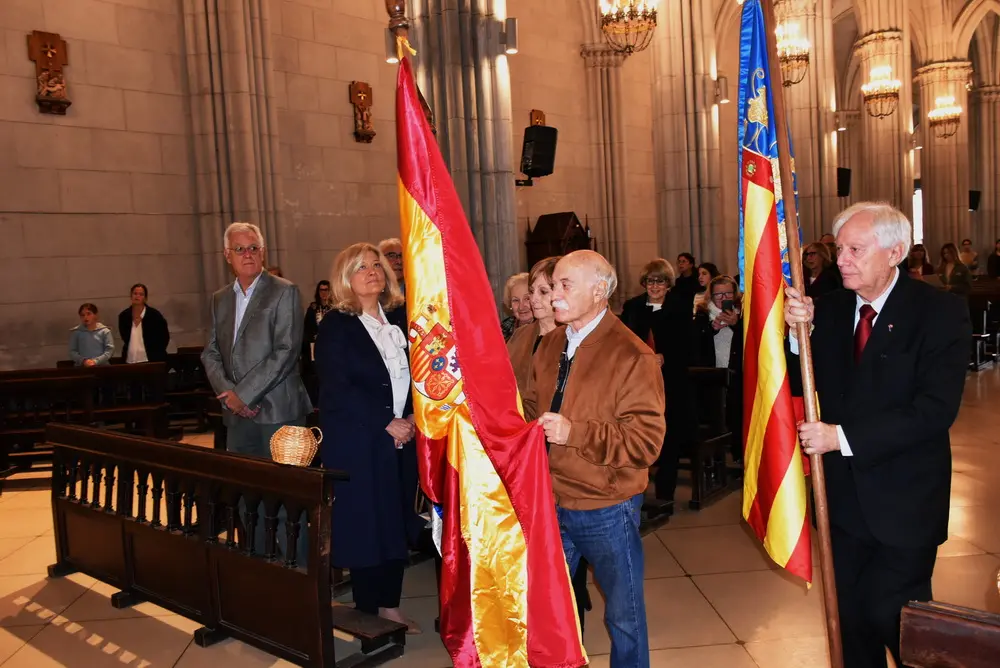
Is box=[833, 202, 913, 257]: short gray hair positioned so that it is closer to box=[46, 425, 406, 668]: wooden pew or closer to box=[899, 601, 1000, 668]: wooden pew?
box=[899, 601, 1000, 668]: wooden pew

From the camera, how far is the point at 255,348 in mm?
4449

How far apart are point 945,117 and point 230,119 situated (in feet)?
66.7

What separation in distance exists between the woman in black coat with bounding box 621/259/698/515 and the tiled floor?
13.6 inches

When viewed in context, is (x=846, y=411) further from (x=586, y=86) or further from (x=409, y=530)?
(x=586, y=86)

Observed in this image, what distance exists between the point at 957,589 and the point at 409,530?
265 cm

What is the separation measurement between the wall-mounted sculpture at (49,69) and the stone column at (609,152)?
32.1 feet

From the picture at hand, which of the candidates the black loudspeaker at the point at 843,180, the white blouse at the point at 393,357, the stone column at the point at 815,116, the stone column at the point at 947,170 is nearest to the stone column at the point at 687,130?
the stone column at the point at 815,116

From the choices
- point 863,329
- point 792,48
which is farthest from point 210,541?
point 792,48

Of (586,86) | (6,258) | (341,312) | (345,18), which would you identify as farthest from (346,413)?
(586,86)

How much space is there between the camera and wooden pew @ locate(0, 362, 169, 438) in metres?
7.75

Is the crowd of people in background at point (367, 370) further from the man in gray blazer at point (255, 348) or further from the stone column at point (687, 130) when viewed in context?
the stone column at point (687, 130)

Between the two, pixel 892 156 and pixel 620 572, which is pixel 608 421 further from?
pixel 892 156

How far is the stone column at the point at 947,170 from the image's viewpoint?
77.7ft

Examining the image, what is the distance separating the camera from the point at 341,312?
3.70 m
